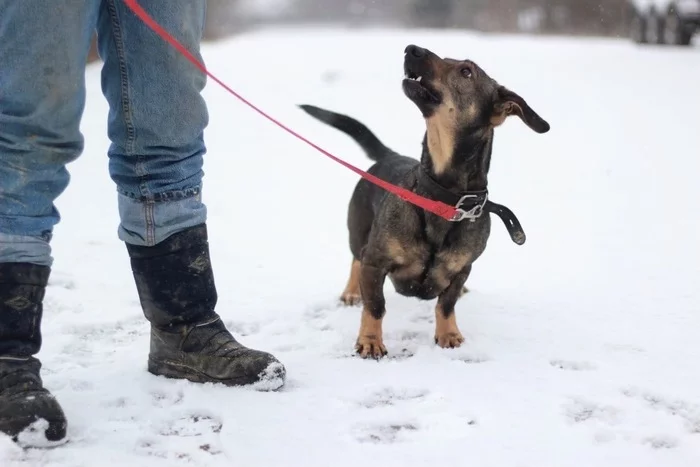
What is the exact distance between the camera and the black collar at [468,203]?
2.67 metres

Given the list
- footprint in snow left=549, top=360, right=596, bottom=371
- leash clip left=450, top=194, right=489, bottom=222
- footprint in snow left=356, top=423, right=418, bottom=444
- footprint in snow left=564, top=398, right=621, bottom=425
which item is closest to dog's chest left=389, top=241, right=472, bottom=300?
leash clip left=450, top=194, right=489, bottom=222

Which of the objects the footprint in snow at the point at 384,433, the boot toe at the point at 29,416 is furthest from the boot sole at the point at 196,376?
the boot toe at the point at 29,416

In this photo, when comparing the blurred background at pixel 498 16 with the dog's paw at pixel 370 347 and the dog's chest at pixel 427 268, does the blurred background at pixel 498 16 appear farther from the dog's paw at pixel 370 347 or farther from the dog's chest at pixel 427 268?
the dog's paw at pixel 370 347

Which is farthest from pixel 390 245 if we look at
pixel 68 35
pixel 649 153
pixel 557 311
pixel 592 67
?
pixel 592 67

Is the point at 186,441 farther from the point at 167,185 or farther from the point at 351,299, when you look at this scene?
the point at 351,299

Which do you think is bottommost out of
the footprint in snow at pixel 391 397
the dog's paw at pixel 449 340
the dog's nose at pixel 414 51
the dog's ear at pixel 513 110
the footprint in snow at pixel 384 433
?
the dog's paw at pixel 449 340

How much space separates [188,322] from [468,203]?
3.46ft

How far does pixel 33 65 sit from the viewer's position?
6.05ft

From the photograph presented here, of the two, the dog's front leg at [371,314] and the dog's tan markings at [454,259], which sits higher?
the dog's tan markings at [454,259]

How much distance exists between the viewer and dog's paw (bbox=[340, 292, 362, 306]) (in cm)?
336

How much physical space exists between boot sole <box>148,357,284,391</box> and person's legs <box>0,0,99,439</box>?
409mm

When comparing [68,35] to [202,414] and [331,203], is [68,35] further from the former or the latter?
[331,203]

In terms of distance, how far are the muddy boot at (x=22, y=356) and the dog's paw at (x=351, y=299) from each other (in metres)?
1.55

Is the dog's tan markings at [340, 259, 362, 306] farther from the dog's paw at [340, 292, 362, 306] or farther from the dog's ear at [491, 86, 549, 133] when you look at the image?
the dog's ear at [491, 86, 549, 133]
